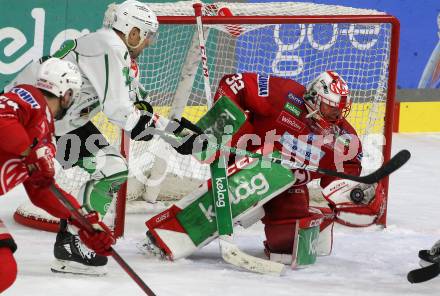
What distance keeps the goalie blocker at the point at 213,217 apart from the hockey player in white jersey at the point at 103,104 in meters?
0.29

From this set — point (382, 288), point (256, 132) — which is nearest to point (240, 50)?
point (256, 132)

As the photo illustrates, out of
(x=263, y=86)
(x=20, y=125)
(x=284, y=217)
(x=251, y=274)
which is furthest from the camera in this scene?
(x=263, y=86)

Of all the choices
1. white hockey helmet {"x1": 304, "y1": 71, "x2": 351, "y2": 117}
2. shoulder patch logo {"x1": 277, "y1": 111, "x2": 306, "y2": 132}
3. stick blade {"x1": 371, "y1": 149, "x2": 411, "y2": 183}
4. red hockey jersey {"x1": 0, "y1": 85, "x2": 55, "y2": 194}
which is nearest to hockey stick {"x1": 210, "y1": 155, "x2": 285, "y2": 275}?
shoulder patch logo {"x1": 277, "y1": 111, "x2": 306, "y2": 132}

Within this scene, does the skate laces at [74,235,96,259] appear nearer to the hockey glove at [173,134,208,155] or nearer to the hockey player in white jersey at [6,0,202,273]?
the hockey player in white jersey at [6,0,202,273]

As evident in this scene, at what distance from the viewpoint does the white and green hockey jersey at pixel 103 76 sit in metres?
4.20

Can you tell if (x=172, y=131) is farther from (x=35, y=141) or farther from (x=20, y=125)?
(x=20, y=125)

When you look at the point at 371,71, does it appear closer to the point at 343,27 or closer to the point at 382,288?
the point at 343,27

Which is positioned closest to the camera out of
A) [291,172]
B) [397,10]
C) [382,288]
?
[382,288]

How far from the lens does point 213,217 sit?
14.8 ft

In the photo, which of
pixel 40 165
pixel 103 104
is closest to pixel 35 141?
pixel 40 165

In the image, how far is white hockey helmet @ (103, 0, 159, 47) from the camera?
4.31 m

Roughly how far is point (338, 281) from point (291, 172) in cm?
49

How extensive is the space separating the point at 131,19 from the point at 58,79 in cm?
79

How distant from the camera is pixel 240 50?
590 cm
